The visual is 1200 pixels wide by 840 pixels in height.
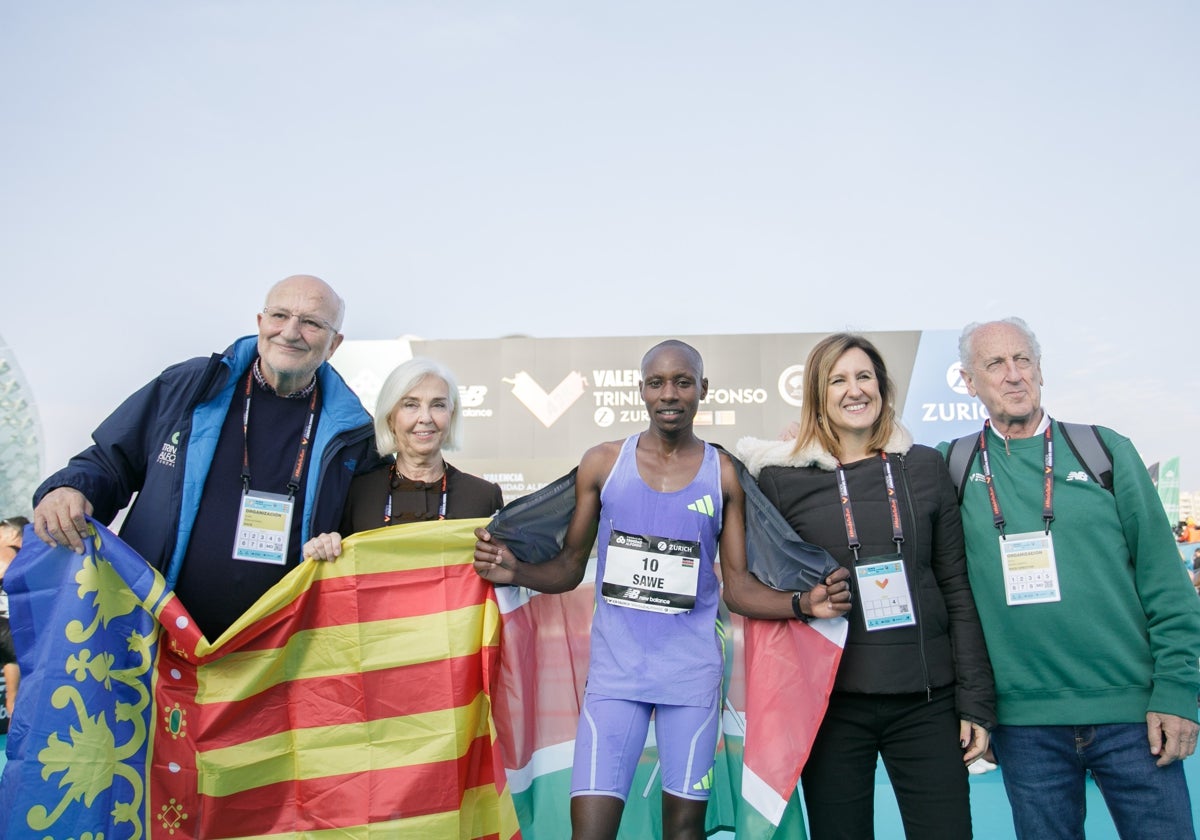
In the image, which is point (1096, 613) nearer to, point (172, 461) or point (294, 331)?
point (294, 331)

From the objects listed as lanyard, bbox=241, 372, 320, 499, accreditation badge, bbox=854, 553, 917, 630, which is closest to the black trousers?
accreditation badge, bbox=854, 553, 917, 630

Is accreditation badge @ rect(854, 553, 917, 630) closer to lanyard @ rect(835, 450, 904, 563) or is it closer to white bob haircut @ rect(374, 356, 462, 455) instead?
lanyard @ rect(835, 450, 904, 563)

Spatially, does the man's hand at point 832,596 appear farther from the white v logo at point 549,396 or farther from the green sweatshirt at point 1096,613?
the white v logo at point 549,396

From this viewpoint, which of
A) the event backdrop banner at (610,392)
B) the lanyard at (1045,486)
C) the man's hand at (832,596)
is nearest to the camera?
the man's hand at (832,596)

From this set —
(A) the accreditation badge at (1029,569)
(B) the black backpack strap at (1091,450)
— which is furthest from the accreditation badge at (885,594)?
(B) the black backpack strap at (1091,450)

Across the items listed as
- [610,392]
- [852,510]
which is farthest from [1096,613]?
[610,392]

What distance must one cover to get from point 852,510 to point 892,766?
777mm

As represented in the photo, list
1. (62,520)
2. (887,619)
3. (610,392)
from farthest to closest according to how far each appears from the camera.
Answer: (610,392), (62,520), (887,619)

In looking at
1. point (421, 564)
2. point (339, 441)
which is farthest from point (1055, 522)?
point (339, 441)

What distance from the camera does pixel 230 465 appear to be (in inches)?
112

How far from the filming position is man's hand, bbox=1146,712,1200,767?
2.22m

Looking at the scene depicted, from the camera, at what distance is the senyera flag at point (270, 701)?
2402 millimetres

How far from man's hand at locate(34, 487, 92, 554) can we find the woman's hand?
696 millimetres

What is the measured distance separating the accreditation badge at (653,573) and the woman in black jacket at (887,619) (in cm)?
42
